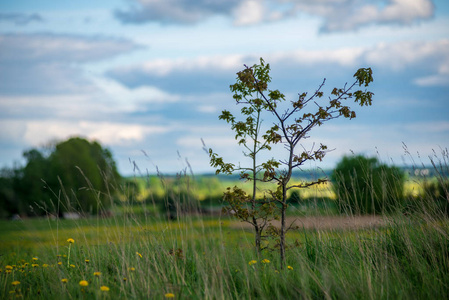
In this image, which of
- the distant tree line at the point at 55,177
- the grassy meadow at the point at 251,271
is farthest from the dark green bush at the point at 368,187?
the distant tree line at the point at 55,177

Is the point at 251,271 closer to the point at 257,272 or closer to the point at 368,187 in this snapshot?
the point at 257,272

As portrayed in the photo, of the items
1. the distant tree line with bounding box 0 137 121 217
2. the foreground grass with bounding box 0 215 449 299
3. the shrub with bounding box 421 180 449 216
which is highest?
the distant tree line with bounding box 0 137 121 217

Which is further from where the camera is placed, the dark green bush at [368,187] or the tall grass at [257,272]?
the dark green bush at [368,187]

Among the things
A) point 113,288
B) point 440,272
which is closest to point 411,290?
point 440,272

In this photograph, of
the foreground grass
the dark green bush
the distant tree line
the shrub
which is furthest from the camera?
the distant tree line

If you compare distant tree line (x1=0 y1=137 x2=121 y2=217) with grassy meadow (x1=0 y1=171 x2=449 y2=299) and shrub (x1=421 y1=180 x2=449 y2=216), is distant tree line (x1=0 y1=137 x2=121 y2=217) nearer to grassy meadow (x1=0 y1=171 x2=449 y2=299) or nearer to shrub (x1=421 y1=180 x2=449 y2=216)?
grassy meadow (x1=0 y1=171 x2=449 y2=299)

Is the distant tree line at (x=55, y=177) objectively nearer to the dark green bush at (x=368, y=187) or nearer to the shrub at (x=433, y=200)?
the dark green bush at (x=368, y=187)

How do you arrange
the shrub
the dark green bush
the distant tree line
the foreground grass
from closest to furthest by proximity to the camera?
1. the foreground grass
2. the shrub
3. the dark green bush
4. the distant tree line

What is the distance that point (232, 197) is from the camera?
4828 millimetres

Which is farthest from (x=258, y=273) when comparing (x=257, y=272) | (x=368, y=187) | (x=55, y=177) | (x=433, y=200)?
(x=55, y=177)

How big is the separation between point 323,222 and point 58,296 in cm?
327

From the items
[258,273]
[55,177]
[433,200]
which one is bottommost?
[258,273]

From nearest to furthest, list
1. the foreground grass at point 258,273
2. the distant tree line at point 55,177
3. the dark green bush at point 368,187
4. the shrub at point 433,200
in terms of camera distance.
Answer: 1. the foreground grass at point 258,273
2. the shrub at point 433,200
3. the dark green bush at point 368,187
4. the distant tree line at point 55,177

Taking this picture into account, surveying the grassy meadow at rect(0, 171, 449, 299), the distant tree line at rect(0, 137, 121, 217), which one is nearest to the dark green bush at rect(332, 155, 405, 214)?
the grassy meadow at rect(0, 171, 449, 299)
